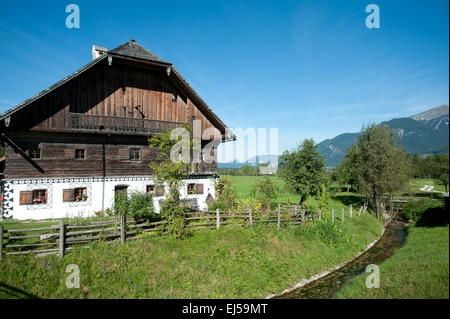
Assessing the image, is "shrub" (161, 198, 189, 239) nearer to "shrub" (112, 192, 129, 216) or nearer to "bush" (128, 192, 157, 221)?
"bush" (128, 192, 157, 221)

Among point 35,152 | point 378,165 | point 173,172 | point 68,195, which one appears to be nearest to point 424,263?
point 173,172

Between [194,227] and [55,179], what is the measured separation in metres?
10.8

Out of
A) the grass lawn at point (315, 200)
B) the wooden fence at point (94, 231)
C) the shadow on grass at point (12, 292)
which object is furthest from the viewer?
the grass lawn at point (315, 200)

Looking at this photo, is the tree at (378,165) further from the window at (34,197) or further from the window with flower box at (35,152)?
the window with flower box at (35,152)

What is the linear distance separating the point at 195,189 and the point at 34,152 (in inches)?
473

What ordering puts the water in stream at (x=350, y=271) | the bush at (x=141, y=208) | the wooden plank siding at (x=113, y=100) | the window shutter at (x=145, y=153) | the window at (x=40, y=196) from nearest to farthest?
the water in stream at (x=350, y=271) → the bush at (x=141, y=208) → the window at (x=40, y=196) → the wooden plank siding at (x=113, y=100) → the window shutter at (x=145, y=153)

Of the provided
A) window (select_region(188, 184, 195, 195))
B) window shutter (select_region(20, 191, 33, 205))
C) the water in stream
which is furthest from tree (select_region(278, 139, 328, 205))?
window shutter (select_region(20, 191, 33, 205))

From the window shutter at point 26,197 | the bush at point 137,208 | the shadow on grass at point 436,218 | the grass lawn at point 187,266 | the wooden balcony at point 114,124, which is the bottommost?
the grass lawn at point 187,266

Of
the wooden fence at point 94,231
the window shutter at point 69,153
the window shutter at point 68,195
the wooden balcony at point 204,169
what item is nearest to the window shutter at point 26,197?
the window shutter at point 68,195

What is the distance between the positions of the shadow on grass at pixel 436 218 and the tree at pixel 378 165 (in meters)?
21.9

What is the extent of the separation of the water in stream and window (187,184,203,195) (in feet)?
39.2

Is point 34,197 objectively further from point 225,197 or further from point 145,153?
point 225,197

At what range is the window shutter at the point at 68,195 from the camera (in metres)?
17.2

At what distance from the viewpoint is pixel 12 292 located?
8.31m
